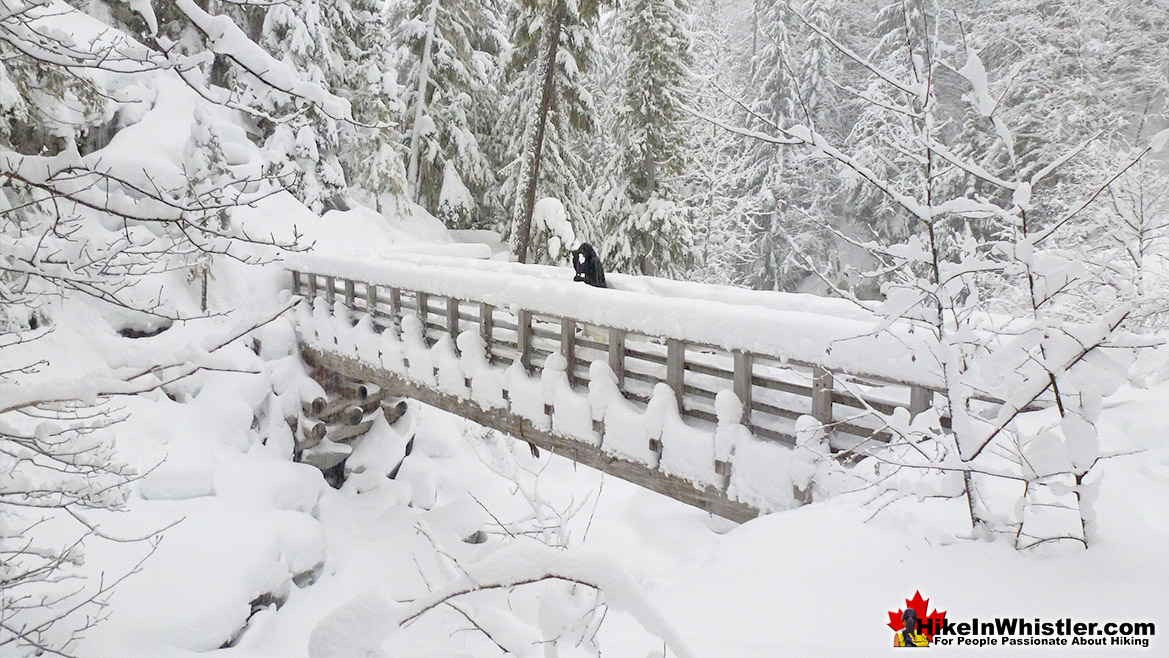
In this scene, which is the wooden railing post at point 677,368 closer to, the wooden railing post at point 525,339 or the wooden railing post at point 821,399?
the wooden railing post at point 821,399

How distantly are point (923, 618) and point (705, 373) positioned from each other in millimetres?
3012

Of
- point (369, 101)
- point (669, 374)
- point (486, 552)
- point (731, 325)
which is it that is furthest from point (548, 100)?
point (731, 325)

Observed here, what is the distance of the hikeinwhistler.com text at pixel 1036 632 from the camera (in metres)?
2.22

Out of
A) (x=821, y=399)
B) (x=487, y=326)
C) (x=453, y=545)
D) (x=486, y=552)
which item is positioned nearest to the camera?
(x=821, y=399)

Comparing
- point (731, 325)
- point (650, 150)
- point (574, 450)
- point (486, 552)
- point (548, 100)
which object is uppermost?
point (548, 100)

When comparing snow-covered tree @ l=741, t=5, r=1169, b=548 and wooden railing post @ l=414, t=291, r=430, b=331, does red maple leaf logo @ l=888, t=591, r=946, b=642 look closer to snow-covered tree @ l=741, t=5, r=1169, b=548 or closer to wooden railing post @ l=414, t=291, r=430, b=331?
snow-covered tree @ l=741, t=5, r=1169, b=548

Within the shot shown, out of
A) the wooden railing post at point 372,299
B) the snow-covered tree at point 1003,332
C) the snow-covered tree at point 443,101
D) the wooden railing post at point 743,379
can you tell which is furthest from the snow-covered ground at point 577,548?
the snow-covered tree at point 443,101

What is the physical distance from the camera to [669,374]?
557 centimetres

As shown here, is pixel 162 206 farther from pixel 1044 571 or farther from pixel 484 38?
pixel 484 38

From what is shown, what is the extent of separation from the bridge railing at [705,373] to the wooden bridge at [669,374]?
0.05 feet

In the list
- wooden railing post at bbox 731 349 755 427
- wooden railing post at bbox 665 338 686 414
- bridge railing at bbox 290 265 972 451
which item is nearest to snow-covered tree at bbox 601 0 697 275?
bridge railing at bbox 290 265 972 451

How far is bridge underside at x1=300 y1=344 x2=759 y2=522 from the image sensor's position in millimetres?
5223

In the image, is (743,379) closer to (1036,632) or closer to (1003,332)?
(1003,332)

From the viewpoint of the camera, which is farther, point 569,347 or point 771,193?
point 771,193
